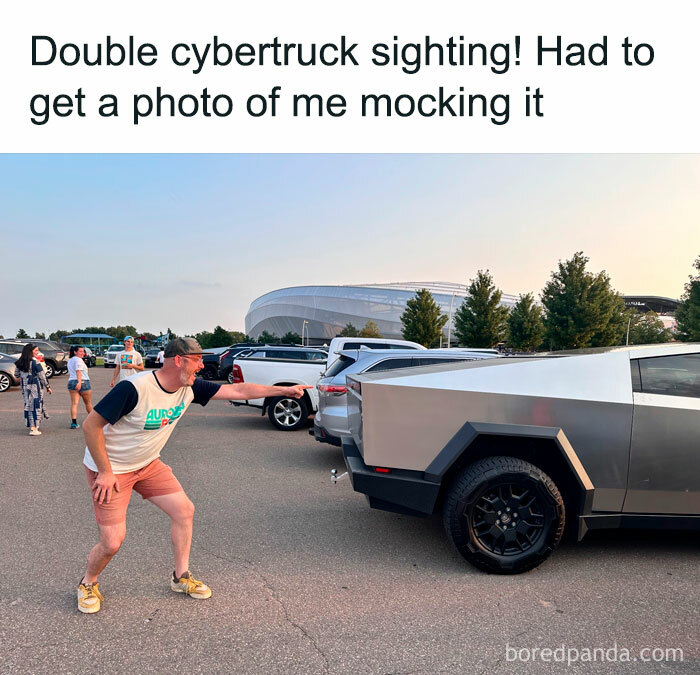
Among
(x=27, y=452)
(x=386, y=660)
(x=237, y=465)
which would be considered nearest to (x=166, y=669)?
(x=386, y=660)

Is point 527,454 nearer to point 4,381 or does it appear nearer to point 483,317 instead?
point 4,381

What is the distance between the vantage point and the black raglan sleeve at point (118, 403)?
3.11 metres

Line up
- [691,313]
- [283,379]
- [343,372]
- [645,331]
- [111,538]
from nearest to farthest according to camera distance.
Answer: [111,538], [343,372], [283,379], [691,313], [645,331]

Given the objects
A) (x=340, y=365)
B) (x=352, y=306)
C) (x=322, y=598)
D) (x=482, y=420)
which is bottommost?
(x=322, y=598)

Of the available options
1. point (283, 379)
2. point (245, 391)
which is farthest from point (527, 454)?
point (283, 379)

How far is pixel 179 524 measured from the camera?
3465 millimetres

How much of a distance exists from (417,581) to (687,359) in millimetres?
2542

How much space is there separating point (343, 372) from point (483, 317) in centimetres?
4323

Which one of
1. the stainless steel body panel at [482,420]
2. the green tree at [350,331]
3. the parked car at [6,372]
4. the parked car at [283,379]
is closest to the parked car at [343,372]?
the parked car at [283,379]

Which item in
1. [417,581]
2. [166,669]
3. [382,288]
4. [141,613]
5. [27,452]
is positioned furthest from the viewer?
[382,288]

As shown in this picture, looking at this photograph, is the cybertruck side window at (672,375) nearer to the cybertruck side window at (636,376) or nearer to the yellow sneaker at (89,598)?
the cybertruck side window at (636,376)

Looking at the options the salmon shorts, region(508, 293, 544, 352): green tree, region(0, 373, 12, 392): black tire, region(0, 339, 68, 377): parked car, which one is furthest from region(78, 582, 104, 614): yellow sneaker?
region(508, 293, 544, 352): green tree

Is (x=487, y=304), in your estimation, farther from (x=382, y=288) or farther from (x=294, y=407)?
(x=382, y=288)

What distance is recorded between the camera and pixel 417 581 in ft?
12.4
